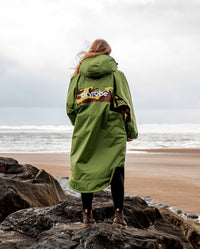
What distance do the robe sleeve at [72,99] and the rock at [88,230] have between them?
3.94ft

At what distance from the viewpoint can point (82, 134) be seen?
3.27m

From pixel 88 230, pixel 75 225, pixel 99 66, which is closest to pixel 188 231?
pixel 75 225

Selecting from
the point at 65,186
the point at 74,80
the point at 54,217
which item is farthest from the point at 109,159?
the point at 65,186

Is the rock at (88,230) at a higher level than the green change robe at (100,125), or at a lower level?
lower

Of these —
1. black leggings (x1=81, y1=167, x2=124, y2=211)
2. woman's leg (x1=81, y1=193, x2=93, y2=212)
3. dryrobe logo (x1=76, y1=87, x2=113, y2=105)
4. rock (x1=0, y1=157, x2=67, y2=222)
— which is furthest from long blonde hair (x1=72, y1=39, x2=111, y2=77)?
rock (x1=0, y1=157, x2=67, y2=222)

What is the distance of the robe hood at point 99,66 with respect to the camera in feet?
10.7

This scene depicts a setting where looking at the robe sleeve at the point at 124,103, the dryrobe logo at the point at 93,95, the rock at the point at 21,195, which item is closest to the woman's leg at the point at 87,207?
the robe sleeve at the point at 124,103

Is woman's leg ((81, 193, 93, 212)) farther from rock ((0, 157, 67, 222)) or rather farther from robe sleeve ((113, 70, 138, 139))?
rock ((0, 157, 67, 222))

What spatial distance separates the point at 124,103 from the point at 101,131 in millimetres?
368

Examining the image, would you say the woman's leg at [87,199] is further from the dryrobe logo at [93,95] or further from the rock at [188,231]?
the rock at [188,231]

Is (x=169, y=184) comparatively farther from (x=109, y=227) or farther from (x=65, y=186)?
(x=109, y=227)

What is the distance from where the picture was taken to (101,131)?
10.6ft

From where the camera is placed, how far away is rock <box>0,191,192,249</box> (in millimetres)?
2883

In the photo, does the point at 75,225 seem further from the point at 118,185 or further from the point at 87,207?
the point at 118,185
